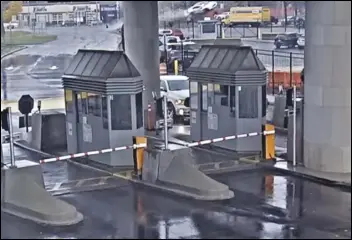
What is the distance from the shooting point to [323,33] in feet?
54.1

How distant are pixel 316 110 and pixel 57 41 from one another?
41.0m

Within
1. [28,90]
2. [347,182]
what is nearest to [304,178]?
[347,182]

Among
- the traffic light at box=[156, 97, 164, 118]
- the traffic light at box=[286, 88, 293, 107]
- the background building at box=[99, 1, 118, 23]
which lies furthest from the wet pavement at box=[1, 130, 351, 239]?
the background building at box=[99, 1, 118, 23]

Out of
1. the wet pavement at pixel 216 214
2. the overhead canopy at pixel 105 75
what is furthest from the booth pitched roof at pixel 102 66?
the wet pavement at pixel 216 214

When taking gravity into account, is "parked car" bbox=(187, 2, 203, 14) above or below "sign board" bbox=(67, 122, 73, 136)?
above

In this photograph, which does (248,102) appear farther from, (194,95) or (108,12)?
(108,12)

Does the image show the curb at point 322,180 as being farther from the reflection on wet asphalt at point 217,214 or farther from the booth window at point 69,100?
the booth window at point 69,100

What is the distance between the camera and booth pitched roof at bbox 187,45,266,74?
1916cm

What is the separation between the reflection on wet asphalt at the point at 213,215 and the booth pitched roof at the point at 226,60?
3.49 meters

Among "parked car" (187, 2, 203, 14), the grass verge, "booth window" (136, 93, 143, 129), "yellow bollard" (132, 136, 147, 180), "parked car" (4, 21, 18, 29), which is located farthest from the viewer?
"parked car" (187, 2, 203, 14)

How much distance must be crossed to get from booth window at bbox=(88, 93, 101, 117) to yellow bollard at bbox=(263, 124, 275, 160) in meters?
3.85

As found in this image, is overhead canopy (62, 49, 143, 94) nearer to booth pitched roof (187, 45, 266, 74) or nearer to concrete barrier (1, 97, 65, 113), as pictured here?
booth pitched roof (187, 45, 266, 74)

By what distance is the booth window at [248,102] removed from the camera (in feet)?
63.0

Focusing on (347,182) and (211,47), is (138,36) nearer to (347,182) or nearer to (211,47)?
(211,47)
